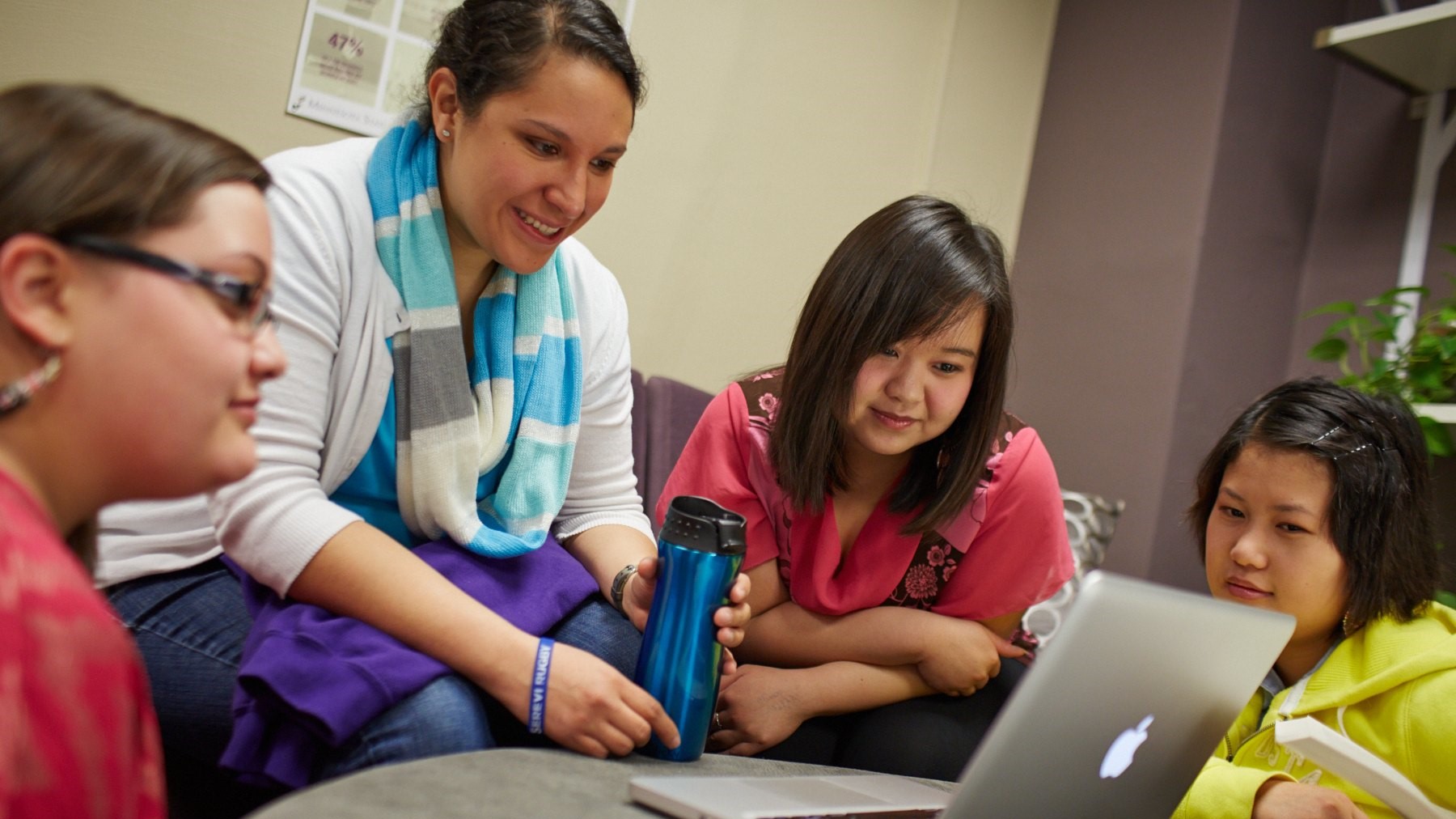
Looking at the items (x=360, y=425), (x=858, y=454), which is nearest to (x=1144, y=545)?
(x=858, y=454)

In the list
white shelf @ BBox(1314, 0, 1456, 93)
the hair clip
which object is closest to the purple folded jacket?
the hair clip

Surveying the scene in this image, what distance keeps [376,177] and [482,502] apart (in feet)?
1.20

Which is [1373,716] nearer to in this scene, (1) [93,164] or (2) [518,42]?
(2) [518,42]

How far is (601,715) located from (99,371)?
0.49 m

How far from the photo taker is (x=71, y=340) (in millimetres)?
570

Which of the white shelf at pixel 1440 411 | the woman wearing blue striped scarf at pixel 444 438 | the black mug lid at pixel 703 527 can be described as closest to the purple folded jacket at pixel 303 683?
the woman wearing blue striped scarf at pixel 444 438

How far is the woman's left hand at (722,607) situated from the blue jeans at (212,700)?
0.18 m

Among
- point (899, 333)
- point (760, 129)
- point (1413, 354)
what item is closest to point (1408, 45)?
point (1413, 354)

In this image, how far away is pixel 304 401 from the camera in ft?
3.42

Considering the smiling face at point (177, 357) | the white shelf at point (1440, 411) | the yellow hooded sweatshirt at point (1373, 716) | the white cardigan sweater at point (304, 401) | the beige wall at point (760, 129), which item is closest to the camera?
the smiling face at point (177, 357)

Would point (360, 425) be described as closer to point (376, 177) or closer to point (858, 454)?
point (376, 177)

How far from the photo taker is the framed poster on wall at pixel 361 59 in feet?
5.99

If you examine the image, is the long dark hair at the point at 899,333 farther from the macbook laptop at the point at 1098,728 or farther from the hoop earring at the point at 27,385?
the hoop earring at the point at 27,385

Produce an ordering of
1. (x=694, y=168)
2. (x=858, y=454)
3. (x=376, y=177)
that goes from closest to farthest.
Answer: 1. (x=376, y=177)
2. (x=858, y=454)
3. (x=694, y=168)
